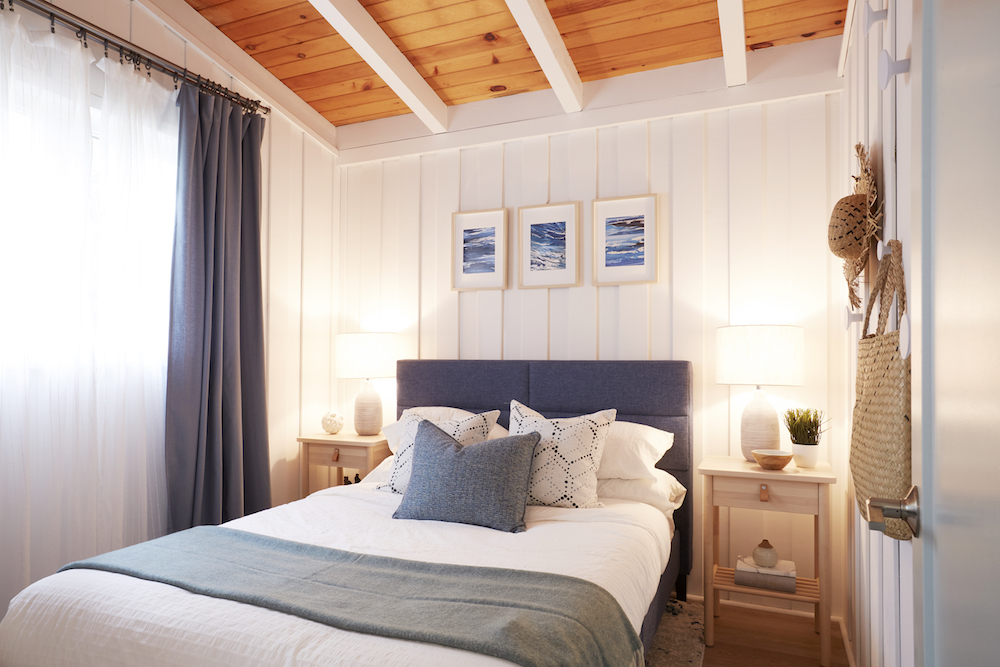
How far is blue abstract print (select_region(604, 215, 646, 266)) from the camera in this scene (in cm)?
304

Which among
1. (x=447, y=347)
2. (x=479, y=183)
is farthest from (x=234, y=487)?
(x=479, y=183)

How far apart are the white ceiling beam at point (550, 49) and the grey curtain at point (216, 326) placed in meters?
1.51

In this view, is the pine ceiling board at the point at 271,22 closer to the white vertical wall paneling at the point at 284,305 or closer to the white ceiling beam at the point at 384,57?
the white ceiling beam at the point at 384,57

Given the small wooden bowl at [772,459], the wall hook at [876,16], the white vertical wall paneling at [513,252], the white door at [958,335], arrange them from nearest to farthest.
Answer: the white door at [958,335], the wall hook at [876,16], the small wooden bowl at [772,459], the white vertical wall paneling at [513,252]

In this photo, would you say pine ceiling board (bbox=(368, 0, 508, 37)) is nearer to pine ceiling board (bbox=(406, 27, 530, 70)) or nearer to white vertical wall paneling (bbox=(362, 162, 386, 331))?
pine ceiling board (bbox=(406, 27, 530, 70))

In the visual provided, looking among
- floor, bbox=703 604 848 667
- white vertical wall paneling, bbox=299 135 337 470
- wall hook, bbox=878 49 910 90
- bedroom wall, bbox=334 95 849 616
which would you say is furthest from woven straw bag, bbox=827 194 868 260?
white vertical wall paneling, bbox=299 135 337 470

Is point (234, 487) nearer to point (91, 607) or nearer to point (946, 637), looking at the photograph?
point (91, 607)

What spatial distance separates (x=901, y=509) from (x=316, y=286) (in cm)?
338

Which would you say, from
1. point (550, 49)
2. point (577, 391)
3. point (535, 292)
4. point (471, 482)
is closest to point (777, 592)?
point (577, 391)

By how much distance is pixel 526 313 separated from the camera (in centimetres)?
329

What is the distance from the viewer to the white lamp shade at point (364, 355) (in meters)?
3.37

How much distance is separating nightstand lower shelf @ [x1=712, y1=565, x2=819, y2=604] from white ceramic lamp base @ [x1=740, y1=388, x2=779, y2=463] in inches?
20.4

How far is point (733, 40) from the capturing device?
2.54 meters

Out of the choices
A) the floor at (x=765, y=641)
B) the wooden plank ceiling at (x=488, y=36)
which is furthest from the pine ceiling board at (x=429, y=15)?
the floor at (x=765, y=641)
